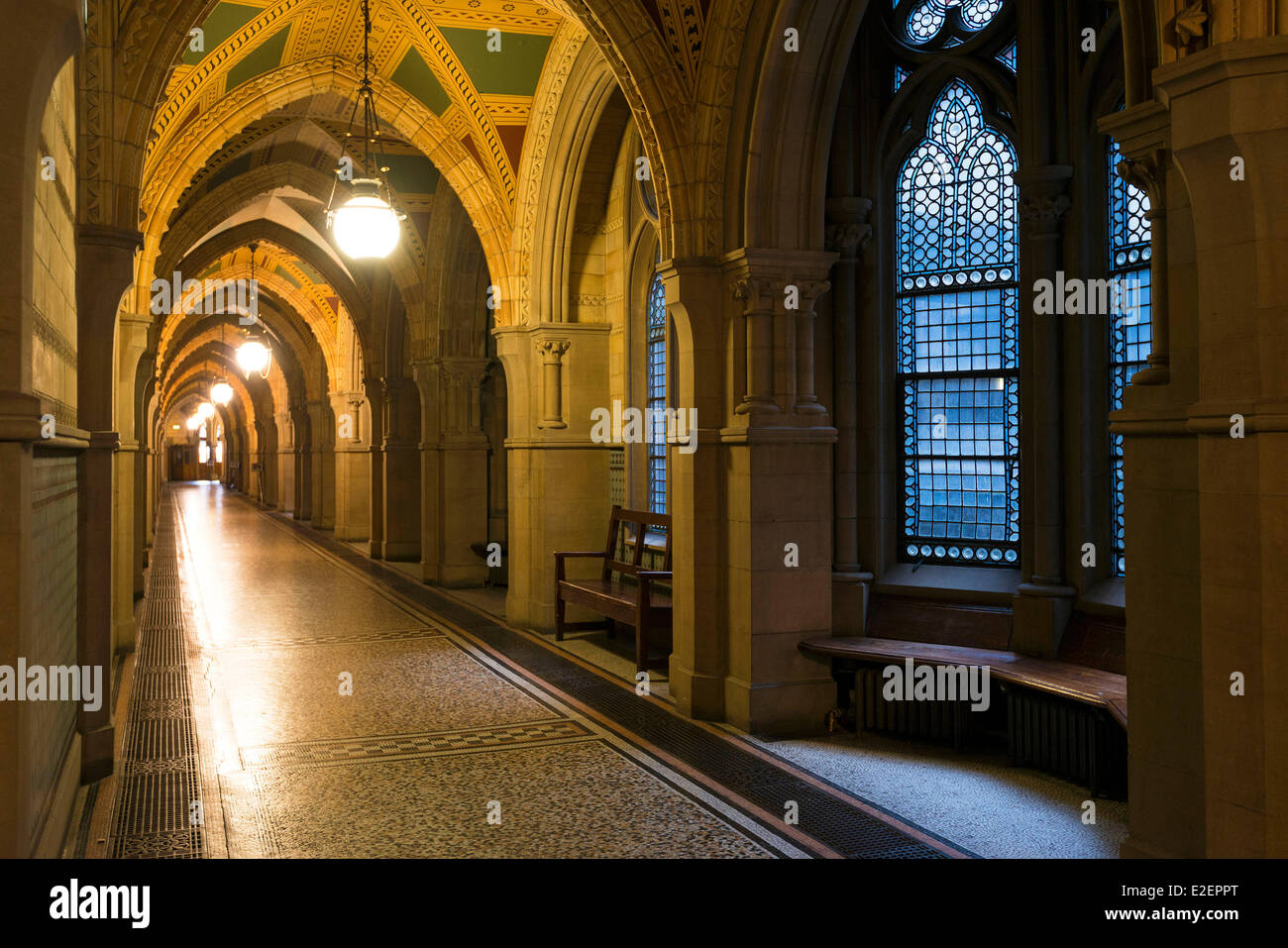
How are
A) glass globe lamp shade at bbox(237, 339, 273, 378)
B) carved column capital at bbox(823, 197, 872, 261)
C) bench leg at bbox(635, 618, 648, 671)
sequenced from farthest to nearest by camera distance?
1. glass globe lamp shade at bbox(237, 339, 273, 378)
2. bench leg at bbox(635, 618, 648, 671)
3. carved column capital at bbox(823, 197, 872, 261)

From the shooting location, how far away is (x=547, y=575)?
37.3 feet

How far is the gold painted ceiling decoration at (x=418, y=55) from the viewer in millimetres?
10328

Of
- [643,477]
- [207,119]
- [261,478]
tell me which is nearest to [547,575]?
[643,477]

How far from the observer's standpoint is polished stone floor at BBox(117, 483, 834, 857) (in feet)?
16.7

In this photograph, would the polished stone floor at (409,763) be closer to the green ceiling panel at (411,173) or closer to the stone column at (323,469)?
the green ceiling panel at (411,173)

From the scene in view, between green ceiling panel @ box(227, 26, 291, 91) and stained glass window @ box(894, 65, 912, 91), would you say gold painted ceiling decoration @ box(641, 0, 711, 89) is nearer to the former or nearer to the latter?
stained glass window @ box(894, 65, 912, 91)

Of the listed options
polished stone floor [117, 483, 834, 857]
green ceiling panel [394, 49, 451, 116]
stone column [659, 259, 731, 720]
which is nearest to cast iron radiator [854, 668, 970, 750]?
stone column [659, 259, 731, 720]

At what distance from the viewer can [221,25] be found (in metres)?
10.3

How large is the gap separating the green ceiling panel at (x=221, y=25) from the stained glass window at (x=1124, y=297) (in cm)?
799

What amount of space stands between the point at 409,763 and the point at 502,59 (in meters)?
7.25

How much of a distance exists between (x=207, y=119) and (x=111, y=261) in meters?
6.50

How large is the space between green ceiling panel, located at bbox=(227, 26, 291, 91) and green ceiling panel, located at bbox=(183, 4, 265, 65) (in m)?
0.68

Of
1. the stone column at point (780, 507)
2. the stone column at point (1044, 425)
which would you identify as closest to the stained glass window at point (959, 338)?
the stone column at point (1044, 425)

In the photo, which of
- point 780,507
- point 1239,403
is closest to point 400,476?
point 780,507
